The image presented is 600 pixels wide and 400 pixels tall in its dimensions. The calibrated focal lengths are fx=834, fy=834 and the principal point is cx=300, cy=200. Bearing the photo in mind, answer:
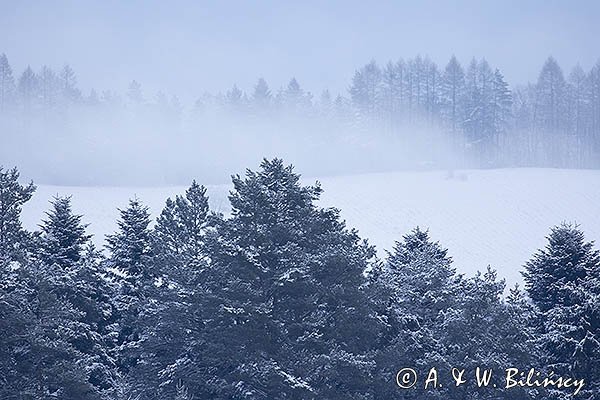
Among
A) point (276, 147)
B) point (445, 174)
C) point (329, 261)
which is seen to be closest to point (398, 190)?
point (445, 174)

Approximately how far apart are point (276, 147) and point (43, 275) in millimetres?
91694

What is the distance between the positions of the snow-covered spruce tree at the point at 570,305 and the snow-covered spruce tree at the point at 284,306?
21.5 feet

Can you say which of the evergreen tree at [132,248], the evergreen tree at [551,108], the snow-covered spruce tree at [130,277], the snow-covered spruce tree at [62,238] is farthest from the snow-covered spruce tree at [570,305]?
the evergreen tree at [551,108]

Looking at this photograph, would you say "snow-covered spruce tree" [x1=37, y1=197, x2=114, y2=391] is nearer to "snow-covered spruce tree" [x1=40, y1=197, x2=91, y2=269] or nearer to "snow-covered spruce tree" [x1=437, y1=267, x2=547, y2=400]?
"snow-covered spruce tree" [x1=40, y1=197, x2=91, y2=269]

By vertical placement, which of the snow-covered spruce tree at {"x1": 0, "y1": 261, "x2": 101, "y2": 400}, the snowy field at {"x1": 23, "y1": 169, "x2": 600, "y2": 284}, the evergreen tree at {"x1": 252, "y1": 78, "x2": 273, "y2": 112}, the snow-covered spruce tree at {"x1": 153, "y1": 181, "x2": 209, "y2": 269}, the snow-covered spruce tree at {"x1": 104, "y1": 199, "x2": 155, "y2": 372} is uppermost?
the evergreen tree at {"x1": 252, "y1": 78, "x2": 273, "y2": 112}

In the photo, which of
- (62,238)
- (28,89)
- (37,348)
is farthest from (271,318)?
(28,89)

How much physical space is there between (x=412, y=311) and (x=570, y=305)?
547 centimetres

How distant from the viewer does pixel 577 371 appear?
2744cm

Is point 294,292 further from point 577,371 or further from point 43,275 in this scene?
point 577,371

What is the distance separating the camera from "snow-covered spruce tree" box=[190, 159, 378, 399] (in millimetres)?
24531

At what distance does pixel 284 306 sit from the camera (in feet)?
84.1

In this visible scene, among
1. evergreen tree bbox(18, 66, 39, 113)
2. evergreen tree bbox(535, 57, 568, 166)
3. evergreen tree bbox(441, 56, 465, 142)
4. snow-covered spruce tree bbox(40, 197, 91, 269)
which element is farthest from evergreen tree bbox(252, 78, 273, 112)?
snow-covered spruce tree bbox(40, 197, 91, 269)

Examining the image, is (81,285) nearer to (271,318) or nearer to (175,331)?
(175,331)

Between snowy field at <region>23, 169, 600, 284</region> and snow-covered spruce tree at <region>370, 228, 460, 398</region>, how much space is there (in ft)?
78.1
